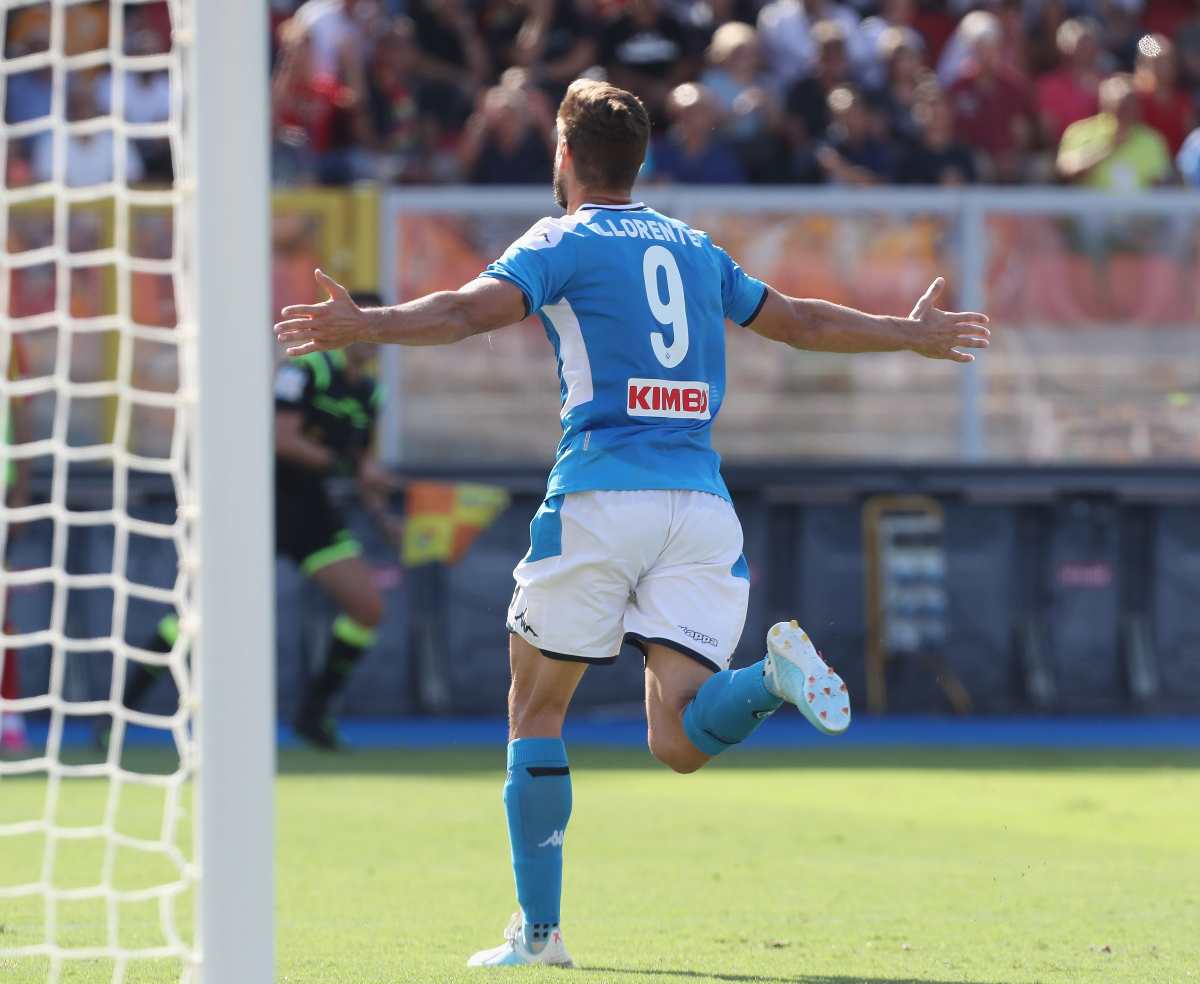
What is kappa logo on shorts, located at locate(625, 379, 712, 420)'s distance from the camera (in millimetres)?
5480

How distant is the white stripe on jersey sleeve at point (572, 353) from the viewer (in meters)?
5.48

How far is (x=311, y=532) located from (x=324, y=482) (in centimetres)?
28

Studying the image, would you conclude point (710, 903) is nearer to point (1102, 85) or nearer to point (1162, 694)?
point (1162, 694)

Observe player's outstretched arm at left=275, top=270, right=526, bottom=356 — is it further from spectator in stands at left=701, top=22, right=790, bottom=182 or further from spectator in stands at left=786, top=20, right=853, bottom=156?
spectator in stands at left=786, top=20, right=853, bottom=156

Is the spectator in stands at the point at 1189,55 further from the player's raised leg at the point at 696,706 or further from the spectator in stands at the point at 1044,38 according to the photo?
the player's raised leg at the point at 696,706

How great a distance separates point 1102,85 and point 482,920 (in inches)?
437

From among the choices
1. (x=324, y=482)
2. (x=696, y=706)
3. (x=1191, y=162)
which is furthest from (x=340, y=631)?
(x=1191, y=162)

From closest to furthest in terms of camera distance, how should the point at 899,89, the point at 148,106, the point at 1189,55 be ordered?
the point at 148,106 < the point at 899,89 < the point at 1189,55

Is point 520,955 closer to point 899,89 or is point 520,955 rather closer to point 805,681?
point 805,681

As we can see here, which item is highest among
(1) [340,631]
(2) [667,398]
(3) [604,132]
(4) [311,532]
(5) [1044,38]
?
(5) [1044,38]

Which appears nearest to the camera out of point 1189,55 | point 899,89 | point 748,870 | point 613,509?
point 613,509

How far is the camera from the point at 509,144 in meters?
14.3

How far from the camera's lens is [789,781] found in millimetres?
10531

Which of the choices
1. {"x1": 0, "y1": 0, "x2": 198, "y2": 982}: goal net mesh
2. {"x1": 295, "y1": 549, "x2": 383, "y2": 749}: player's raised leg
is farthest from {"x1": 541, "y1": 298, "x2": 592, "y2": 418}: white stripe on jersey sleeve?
{"x1": 295, "y1": 549, "x2": 383, "y2": 749}: player's raised leg
